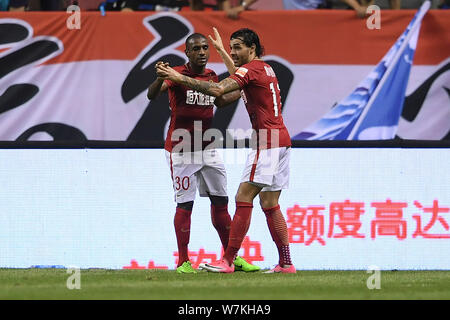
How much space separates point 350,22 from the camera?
12.1m

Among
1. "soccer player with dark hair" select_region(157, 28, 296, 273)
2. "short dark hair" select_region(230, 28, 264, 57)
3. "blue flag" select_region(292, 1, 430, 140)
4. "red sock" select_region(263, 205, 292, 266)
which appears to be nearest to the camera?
"soccer player with dark hair" select_region(157, 28, 296, 273)

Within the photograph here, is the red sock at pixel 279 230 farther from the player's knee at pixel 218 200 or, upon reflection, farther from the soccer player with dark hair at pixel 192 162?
the player's knee at pixel 218 200

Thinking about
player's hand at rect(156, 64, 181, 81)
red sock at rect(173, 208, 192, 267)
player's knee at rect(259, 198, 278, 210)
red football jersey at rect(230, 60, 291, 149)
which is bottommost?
red sock at rect(173, 208, 192, 267)

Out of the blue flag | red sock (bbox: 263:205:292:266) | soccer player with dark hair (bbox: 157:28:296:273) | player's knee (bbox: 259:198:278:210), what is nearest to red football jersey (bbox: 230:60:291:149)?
soccer player with dark hair (bbox: 157:28:296:273)

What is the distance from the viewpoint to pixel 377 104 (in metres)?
11.9

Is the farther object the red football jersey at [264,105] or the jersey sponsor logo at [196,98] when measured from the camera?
the jersey sponsor logo at [196,98]

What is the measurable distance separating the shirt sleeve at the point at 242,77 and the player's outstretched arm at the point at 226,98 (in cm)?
25

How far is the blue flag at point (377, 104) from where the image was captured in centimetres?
1181

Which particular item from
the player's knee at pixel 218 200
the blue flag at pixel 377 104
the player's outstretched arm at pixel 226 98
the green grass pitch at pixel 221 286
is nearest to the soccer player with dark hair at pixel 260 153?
the player's outstretched arm at pixel 226 98

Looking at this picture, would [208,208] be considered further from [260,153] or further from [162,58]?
[162,58]

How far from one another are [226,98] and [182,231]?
145 centimetres

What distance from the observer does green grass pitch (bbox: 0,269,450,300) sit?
7.55 metres

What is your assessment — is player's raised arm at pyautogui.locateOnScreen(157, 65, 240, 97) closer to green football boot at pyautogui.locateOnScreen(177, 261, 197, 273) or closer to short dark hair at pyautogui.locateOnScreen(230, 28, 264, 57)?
short dark hair at pyautogui.locateOnScreen(230, 28, 264, 57)

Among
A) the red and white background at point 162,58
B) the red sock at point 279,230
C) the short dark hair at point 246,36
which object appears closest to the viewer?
the short dark hair at point 246,36
